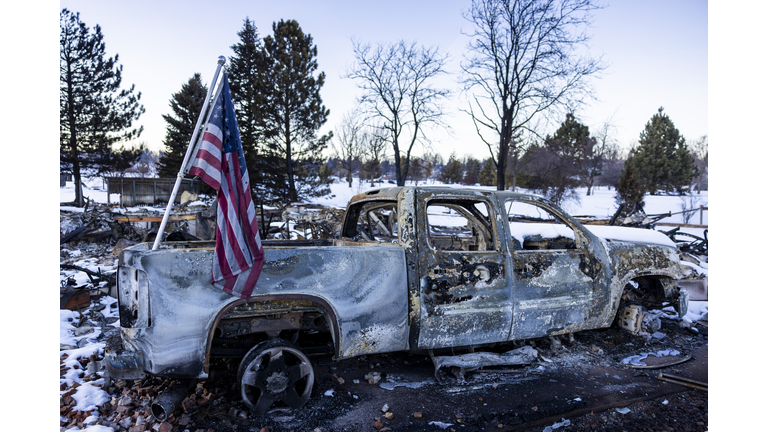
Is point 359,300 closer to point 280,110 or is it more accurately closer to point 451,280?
point 451,280

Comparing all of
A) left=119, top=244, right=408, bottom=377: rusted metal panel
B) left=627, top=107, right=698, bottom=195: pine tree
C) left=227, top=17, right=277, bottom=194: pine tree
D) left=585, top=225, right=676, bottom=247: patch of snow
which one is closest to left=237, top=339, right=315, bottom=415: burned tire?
left=119, top=244, right=408, bottom=377: rusted metal panel

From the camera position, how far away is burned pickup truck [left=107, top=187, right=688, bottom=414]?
2.75 m

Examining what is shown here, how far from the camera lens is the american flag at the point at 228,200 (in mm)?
2838

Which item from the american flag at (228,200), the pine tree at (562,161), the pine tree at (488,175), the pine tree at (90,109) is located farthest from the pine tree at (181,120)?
Answer: the pine tree at (488,175)

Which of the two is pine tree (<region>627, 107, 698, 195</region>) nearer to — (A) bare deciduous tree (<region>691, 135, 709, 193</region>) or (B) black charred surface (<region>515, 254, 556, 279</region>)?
(A) bare deciduous tree (<region>691, 135, 709, 193</region>)

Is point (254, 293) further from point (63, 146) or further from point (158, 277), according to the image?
point (63, 146)

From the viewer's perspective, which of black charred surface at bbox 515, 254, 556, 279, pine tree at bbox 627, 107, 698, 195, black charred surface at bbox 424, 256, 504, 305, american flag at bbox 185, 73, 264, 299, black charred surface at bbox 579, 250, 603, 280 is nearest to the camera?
american flag at bbox 185, 73, 264, 299

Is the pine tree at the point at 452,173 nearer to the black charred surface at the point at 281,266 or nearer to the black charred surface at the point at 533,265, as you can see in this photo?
the black charred surface at the point at 533,265

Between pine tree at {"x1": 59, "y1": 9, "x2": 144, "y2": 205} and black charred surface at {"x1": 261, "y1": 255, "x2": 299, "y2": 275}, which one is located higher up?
pine tree at {"x1": 59, "y1": 9, "x2": 144, "y2": 205}

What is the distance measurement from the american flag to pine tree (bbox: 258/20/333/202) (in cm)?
2132

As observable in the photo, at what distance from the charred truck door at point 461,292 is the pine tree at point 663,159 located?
131 ft

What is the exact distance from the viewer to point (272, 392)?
10.0ft

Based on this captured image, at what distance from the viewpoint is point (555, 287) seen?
387 centimetres

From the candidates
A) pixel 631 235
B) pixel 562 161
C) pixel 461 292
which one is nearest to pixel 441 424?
pixel 461 292
